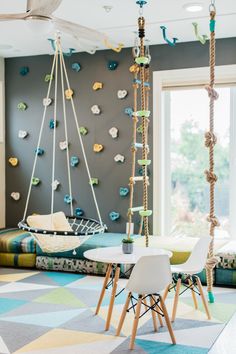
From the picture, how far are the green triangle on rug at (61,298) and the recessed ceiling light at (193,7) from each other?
2829 millimetres

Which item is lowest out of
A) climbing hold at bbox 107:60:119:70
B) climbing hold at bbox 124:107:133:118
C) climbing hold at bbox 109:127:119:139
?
climbing hold at bbox 109:127:119:139

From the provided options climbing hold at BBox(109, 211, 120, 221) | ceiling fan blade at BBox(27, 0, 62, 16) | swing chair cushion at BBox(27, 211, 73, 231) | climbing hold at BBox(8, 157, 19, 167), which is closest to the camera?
ceiling fan blade at BBox(27, 0, 62, 16)

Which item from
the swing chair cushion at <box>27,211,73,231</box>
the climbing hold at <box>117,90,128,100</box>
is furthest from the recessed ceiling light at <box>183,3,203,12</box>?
the swing chair cushion at <box>27,211,73,231</box>

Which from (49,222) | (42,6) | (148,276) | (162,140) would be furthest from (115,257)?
(162,140)

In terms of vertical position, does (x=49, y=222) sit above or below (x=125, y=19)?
below

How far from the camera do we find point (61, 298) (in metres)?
4.92

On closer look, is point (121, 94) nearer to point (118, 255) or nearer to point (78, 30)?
point (78, 30)

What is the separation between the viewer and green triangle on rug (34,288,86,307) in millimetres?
4762

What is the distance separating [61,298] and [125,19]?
2.76 m

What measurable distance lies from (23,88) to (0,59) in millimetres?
511

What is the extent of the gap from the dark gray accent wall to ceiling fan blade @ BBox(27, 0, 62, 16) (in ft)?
10.5

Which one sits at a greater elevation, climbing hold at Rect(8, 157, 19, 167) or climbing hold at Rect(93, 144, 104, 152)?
climbing hold at Rect(93, 144, 104, 152)

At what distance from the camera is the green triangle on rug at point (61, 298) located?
15.6 feet

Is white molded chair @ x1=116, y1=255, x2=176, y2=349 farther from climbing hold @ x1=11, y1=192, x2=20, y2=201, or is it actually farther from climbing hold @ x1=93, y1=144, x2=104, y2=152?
climbing hold @ x1=11, y1=192, x2=20, y2=201
